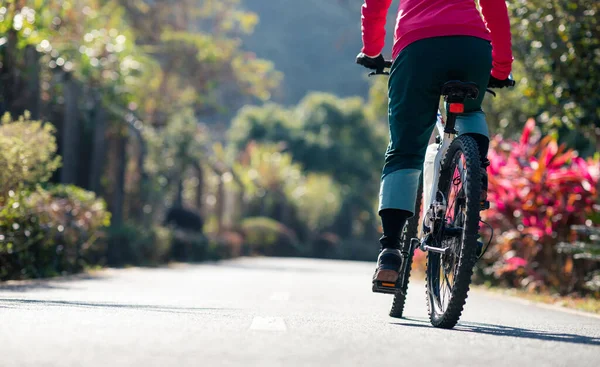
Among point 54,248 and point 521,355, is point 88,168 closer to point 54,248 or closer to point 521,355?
point 54,248

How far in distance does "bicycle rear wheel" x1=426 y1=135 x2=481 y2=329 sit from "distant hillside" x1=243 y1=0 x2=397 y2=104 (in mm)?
108660

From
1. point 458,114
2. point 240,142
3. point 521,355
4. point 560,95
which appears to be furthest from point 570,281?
point 240,142

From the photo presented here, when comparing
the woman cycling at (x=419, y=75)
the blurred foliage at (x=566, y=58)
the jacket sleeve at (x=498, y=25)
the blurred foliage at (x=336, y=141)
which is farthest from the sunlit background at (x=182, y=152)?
the blurred foliage at (x=336, y=141)

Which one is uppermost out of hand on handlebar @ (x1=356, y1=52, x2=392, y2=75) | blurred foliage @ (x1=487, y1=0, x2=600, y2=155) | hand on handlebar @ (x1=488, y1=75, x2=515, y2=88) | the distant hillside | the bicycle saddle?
the distant hillside

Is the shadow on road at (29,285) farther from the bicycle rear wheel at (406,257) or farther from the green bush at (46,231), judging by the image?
the bicycle rear wheel at (406,257)

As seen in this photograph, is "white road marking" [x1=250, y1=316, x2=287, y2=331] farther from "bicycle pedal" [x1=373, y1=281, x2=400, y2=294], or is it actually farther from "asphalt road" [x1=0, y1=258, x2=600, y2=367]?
"bicycle pedal" [x1=373, y1=281, x2=400, y2=294]

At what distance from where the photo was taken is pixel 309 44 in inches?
5079

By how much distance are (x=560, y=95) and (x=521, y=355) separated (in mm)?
6533

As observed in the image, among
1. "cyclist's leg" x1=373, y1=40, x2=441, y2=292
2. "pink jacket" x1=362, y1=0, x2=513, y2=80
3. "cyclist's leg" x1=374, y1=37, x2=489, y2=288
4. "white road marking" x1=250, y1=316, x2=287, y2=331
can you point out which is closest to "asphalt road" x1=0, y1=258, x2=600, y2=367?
"white road marking" x1=250, y1=316, x2=287, y2=331

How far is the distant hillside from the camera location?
11994 centimetres

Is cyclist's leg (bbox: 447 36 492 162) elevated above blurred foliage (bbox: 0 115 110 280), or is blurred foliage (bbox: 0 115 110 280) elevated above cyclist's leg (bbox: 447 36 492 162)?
cyclist's leg (bbox: 447 36 492 162)

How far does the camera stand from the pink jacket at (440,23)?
535 centimetres

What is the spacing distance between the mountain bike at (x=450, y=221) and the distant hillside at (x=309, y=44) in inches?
4270

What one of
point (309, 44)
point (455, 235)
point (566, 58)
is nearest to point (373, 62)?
point (455, 235)
